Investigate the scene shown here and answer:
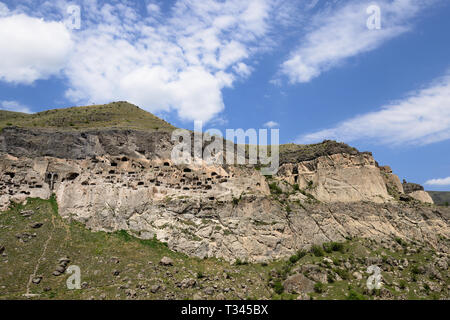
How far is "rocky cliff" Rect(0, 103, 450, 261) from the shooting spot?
38.5 metres

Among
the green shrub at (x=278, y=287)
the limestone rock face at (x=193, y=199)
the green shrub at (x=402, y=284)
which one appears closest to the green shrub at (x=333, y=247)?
the limestone rock face at (x=193, y=199)

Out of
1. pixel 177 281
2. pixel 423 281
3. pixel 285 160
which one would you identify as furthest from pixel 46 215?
pixel 423 281

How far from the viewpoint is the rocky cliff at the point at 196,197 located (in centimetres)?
3853

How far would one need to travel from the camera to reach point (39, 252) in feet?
109

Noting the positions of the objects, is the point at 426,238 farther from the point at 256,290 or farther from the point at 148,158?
the point at 148,158

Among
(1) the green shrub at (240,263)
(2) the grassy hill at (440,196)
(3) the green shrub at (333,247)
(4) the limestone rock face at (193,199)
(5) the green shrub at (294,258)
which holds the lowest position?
(1) the green shrub at (240,263)

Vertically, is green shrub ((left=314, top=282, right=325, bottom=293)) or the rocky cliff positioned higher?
the rocky cliff

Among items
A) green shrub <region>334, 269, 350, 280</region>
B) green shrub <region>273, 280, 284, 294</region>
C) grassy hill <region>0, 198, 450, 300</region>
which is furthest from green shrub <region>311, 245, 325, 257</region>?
green shrub <region>273, 280, 284, 294</region>

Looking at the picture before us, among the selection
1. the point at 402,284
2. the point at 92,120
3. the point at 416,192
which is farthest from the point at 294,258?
the point at 92,120

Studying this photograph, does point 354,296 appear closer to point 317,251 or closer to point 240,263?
point 317,251

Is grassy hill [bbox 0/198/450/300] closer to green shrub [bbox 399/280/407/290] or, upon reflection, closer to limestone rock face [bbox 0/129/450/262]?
green shrub [bbox 399/280/407/290]

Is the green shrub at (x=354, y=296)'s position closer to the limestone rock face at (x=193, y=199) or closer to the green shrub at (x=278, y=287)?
the green shrub at (x=278, y=287)

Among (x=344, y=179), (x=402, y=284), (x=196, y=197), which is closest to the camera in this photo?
(x=402, y=284)

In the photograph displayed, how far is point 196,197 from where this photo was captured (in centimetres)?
4138
